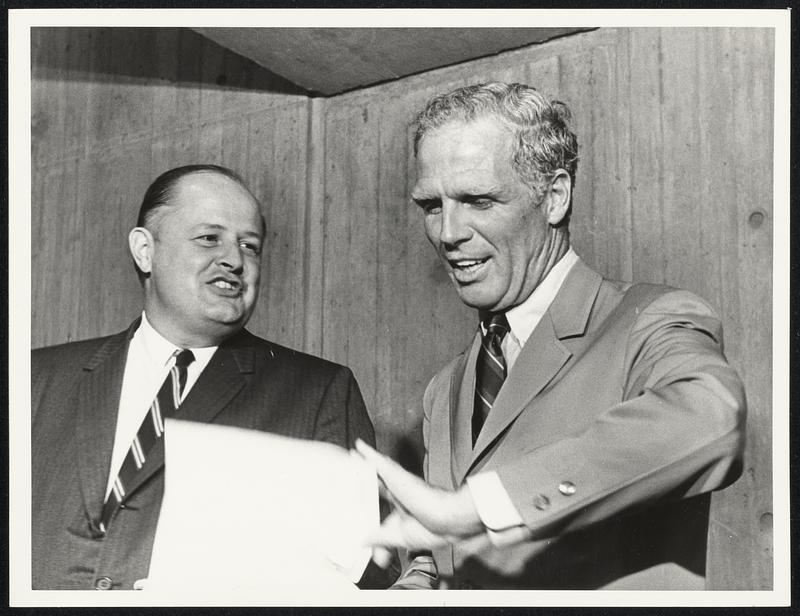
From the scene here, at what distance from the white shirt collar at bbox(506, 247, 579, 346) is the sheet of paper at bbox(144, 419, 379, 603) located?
1.81 feet

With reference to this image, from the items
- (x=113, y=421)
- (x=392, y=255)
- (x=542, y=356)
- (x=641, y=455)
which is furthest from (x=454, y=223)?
(x=113, y=421)

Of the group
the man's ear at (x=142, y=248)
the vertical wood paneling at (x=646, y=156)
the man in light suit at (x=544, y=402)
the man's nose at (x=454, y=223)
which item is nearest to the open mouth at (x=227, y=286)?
the man's ear at (x=142, y=248)

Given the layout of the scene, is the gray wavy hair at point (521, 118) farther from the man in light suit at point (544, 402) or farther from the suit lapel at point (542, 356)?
the suit lapel at point (542, 356)

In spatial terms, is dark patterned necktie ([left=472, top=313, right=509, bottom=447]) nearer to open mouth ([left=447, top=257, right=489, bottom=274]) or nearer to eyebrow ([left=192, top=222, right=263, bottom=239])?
open mouth ([left=447, top=257, right=489, bottom=274])

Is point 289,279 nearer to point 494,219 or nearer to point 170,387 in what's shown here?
point 170,387

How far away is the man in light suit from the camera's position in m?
1.77

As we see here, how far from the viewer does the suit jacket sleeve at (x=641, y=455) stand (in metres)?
1.75

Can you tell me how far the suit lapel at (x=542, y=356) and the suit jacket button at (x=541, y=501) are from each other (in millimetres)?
374

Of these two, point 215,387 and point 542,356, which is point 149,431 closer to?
point 215,387

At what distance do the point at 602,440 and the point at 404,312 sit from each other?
1.41 meters

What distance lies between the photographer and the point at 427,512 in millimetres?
1890

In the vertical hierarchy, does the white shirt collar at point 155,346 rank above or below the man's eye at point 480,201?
below

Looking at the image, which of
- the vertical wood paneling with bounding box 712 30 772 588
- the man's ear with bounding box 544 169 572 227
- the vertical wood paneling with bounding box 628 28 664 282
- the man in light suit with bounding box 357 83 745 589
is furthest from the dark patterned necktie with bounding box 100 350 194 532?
the vertical wood paneling with bounding box 712 30 772 588

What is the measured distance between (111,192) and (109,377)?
544 mm
